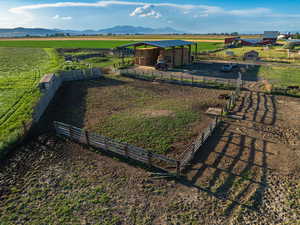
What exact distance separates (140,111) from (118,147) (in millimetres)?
6795

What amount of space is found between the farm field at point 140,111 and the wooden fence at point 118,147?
4.09 feet

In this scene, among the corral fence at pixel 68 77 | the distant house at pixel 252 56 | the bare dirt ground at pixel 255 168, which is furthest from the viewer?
the distant house at pixel 252 56

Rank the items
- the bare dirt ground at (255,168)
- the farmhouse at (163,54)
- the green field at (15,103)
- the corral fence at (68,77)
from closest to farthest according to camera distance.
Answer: the bare dirt ground at (255,168)
the green field at (15,103)
the corral fence at (68,77)
the farmhouse at (163,54)

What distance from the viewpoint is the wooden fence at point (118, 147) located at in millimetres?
10406

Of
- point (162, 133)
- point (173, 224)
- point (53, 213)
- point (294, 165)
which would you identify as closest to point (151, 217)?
point (173, 224)

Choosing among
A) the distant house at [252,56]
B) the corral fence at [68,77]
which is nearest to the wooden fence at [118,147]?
the corral fence at [68,77]

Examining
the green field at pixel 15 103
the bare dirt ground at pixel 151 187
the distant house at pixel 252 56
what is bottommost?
the bare dirt ground at pixel 151 187

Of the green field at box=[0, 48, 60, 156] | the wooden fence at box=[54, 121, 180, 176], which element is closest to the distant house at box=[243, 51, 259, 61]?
the wooden fence at box=[54, 121, 180, 176]

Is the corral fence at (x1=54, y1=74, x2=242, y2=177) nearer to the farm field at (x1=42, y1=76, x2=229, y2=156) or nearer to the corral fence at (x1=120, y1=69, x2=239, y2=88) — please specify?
the farm field at (x1=42, y1=76, x2=229, y2=156)

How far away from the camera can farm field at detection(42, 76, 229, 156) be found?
44.4 feet

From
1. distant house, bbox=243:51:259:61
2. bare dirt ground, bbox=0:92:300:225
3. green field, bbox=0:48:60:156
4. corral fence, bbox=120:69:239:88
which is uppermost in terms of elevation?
distant house, bbox=243:51:259:61

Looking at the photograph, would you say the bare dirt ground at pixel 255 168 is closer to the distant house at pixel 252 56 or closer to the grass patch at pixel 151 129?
the grass patch at pixel 151 129

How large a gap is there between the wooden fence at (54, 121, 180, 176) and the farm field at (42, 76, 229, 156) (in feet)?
4.09

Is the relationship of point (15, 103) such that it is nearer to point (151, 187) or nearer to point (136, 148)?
point (136, 148)
